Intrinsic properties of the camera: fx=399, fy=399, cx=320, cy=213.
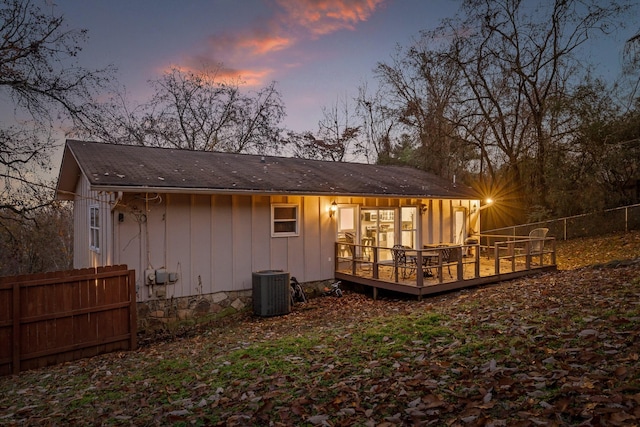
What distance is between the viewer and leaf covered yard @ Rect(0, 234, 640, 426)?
3186 millimetres

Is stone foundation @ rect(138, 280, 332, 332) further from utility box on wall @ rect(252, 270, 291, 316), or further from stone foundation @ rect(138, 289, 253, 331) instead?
utility box on wall @ rect(252, 270, 291, 316)

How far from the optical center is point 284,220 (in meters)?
10.4

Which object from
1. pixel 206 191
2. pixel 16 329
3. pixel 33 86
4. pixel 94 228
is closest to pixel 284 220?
pixel 206 191

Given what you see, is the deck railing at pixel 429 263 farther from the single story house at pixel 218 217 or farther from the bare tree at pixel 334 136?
the bare tree at pixel 334 136

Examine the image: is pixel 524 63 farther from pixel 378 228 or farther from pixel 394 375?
pixel 394 375

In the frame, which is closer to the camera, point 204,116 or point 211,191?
point 211,191

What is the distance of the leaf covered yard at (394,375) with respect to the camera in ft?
10.5

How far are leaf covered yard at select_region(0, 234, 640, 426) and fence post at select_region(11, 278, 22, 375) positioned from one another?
272mm

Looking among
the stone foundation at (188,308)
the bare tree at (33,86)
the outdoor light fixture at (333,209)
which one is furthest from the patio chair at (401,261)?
the bare tree at (33,86)

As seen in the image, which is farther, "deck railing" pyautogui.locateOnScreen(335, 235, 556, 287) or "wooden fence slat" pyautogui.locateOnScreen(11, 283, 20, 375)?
"deck railing" pyautogui.locateOnScreen(335, 235, 556, 287)

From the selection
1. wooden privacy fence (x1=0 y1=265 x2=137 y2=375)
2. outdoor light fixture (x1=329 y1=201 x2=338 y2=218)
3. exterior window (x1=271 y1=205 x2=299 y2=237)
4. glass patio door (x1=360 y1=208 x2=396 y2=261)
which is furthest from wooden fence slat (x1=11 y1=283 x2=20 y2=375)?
glass patio door (x1=360 y1=208 x2=396 y2=261)

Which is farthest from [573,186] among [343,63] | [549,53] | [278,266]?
[278,266]

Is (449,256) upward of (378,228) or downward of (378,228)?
downward

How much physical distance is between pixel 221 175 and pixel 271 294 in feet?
10.6
